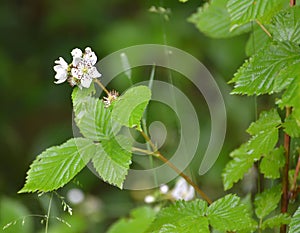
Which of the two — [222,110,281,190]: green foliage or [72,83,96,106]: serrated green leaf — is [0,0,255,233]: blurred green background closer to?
[222,110,281,190]: green foliage

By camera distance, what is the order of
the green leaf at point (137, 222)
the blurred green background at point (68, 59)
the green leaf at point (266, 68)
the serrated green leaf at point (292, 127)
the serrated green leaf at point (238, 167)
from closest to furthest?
the green leaf at point (266, 68) → the serrated green leaf at point (292, 127) → the serrated green leaf at point (238, 167) → the green leaf at point (137, 222) → the blurred green background at point (68, 59)

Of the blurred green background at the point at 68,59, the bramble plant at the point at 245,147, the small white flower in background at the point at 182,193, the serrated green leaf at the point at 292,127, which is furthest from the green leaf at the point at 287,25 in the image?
the blurred green background at the point at 68,59

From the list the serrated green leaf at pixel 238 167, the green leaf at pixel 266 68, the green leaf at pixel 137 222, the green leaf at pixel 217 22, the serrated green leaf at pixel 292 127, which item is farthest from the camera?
the green leaf at pixel 137 222

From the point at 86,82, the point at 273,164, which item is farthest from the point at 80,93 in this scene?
the point at 273,164

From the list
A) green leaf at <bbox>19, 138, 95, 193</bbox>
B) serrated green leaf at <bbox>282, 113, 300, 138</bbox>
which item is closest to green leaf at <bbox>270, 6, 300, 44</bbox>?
serrated green leaf at <bbox>282, 113, 300, 138</bbox>

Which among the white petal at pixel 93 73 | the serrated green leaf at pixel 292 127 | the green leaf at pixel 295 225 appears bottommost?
the green leaf at pixel 295 225

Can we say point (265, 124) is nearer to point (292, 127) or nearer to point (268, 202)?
point (292, 127)

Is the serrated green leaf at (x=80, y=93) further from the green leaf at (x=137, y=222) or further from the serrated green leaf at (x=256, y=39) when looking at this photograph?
the green leaf at (x=137, y=222)
